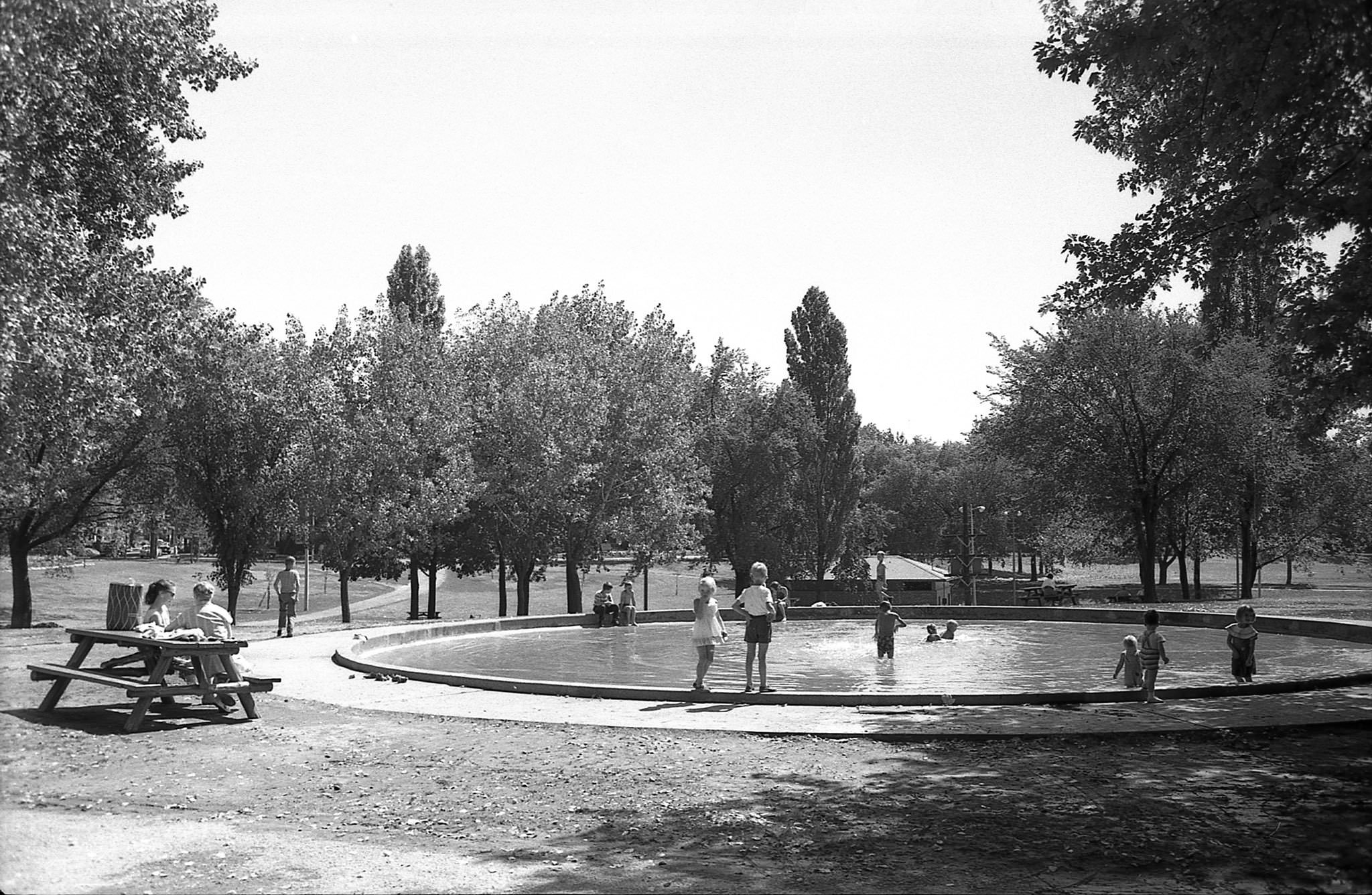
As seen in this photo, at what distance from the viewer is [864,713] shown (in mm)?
13203

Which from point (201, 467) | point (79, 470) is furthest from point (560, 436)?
point (79, 470)

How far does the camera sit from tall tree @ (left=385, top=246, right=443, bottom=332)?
58312 millimetres

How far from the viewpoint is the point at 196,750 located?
10.5 metres

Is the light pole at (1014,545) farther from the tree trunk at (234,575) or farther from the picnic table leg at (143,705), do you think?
the picnic table leg at (143,705)

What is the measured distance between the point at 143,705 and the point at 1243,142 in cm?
1365

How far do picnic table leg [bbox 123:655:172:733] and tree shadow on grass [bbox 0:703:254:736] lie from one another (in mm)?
66

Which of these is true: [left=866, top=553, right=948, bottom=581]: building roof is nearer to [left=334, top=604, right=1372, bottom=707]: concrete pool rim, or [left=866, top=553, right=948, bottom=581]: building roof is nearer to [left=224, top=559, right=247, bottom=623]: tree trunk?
[left=334, top=604, right=1372, bottom=707]: concrete pool rim

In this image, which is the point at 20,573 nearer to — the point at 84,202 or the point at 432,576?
the point at 432,576

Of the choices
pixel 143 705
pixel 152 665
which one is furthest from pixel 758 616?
pixel 152 665

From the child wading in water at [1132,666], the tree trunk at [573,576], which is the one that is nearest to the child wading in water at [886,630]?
the child wading in water at [1132,666]

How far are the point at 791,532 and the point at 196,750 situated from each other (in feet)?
135

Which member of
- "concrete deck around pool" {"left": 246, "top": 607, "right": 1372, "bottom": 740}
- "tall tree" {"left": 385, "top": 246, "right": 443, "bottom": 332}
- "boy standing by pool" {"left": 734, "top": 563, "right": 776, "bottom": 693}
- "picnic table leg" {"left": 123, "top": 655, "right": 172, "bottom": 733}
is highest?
"tall tree" {"left": 385, "top": 246, "right": 443, "bottom": 332}

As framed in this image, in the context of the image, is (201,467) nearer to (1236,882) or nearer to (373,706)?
(373,706)

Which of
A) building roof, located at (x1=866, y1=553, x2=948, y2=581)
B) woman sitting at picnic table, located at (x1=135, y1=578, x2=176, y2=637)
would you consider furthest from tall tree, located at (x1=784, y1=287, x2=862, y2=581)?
woman sitting at picnic table, located at (x1=135, y1=578, x2=176, y2=637)
